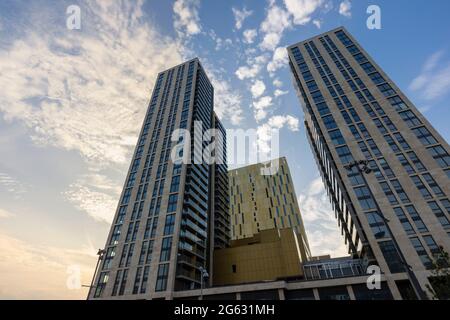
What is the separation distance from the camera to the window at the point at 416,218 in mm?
38859

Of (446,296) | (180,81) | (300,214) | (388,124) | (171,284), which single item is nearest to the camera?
(446,296)

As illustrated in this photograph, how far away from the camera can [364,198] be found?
4497 centimetres

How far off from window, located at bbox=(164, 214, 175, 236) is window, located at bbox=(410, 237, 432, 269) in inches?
1744

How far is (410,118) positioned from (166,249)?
6105 centimetres

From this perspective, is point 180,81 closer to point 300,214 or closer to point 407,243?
point 300,214

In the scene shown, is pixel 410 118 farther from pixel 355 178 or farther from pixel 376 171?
pixel 355 178

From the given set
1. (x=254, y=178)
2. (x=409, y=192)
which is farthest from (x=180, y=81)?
(x=409, y=192)

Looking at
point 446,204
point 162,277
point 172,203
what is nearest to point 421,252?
point 446,204

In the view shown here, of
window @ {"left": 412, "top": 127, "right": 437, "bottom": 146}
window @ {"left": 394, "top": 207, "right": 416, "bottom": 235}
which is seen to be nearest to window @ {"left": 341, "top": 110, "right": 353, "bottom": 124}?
window @ {"left": 412, "top": 127, "right": 437, "bottom": 146}

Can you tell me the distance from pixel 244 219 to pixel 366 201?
189 feet

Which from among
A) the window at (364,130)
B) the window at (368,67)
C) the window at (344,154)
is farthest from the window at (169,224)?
the window at (368,67)

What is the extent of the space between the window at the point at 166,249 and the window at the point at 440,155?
55.6 metres

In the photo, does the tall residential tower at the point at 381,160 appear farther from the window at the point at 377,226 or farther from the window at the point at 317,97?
the window at the point at 317,97

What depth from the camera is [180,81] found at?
86125mm
